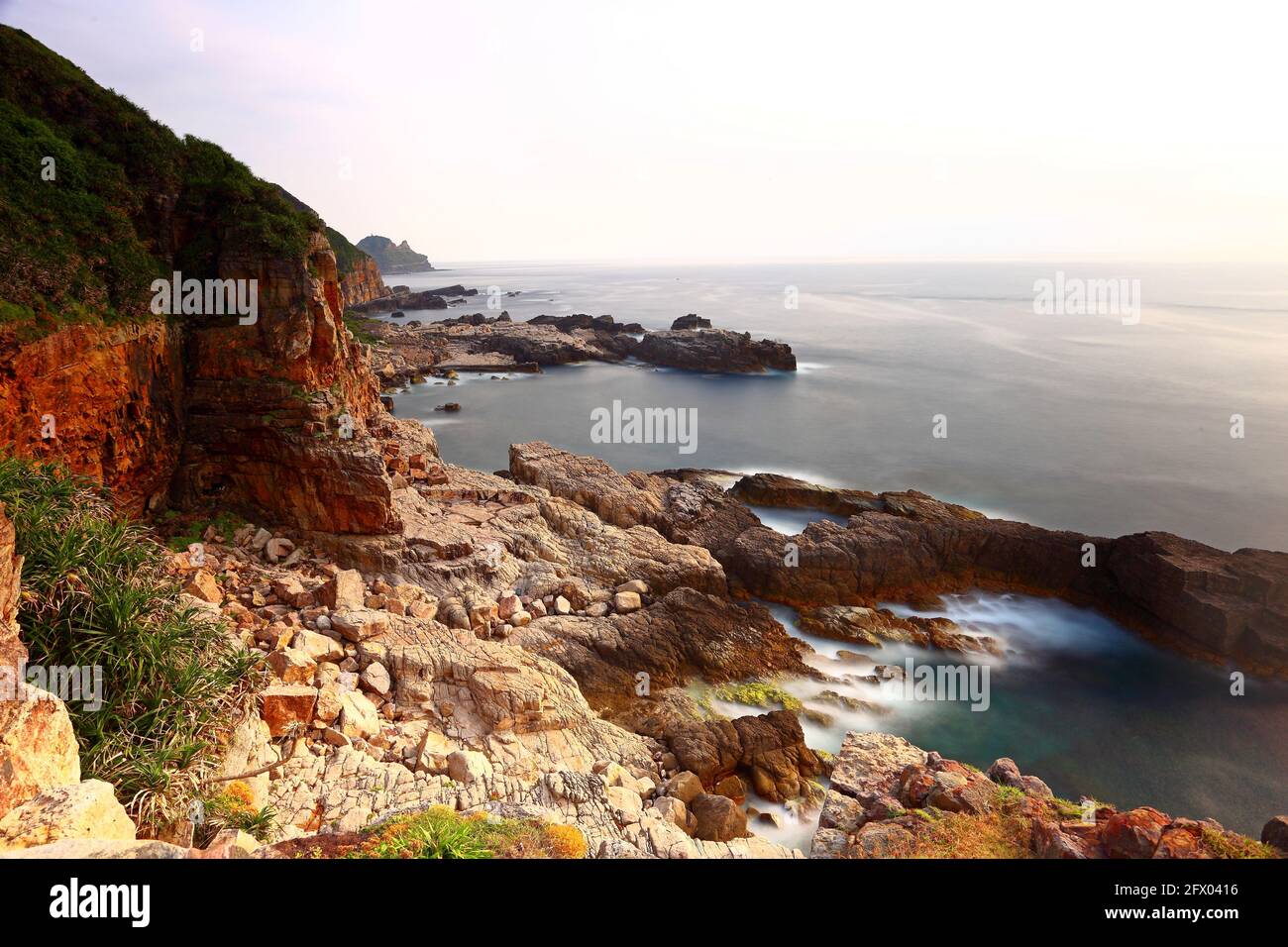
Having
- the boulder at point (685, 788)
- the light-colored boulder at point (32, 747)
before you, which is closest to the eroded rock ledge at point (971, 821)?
the boulder at point (685, 788)

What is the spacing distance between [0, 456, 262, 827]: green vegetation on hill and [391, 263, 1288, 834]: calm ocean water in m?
10.1

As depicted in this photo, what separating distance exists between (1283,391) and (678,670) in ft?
151

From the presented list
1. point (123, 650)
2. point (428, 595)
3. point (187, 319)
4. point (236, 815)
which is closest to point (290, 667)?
point (123, 650)

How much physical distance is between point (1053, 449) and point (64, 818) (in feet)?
116

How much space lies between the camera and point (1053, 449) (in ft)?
97.5

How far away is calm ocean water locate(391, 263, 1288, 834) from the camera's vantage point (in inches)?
502

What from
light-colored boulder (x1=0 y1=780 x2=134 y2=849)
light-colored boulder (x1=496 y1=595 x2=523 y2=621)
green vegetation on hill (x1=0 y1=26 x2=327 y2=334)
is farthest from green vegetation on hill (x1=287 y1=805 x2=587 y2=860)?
green vegetation on hill (x1=0 y1=26 x2=327 y2=334)

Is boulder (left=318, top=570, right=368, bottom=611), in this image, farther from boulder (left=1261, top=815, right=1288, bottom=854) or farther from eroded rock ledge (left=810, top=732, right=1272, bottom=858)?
boulder (left=1261, top=815, right=1288, bottom=854)

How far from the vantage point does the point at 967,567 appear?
1823 cm

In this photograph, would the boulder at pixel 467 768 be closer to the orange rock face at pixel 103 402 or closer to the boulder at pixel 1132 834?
the boulder at pixel 1132 834

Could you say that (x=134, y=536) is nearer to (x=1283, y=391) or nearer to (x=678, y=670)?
(x=678, y=670)

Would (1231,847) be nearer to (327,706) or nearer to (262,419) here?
(327,706)

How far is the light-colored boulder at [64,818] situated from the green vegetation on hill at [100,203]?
841 centimetres
